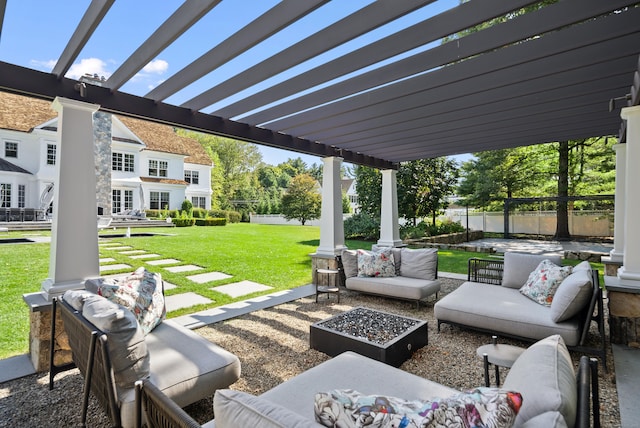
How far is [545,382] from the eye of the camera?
1229 mm

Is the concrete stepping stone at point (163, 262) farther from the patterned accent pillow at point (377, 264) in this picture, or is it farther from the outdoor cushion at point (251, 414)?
the outdoor cushion at point (251, 414)

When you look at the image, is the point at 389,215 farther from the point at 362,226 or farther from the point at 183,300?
the point at 362,226

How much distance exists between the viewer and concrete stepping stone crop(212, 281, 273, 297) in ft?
18.3

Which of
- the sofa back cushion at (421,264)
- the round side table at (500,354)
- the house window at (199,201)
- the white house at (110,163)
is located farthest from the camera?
the house window at (199,201)

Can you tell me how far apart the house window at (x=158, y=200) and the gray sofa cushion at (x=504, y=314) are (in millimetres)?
20423

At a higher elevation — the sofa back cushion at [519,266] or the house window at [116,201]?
the house window at [116,201]

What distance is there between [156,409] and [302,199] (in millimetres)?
21420

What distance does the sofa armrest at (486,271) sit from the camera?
5180 millimetres

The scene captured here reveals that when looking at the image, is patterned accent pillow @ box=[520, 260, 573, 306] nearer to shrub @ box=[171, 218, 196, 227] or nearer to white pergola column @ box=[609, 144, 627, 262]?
white pergola column @ box=[609, 144, 627, 262]

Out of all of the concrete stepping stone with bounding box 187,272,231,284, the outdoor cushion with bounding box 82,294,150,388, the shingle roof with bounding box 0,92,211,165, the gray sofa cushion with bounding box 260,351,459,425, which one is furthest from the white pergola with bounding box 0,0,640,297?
the shingle roof with bounding box 0,92,211,165

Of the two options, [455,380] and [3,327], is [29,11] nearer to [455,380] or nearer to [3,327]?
[3,327]

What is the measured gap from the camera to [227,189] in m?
32.1

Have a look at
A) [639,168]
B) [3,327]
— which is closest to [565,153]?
[639,168]

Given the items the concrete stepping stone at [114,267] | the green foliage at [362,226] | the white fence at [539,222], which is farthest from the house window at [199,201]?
the concrete stepping stone at [114,267]
